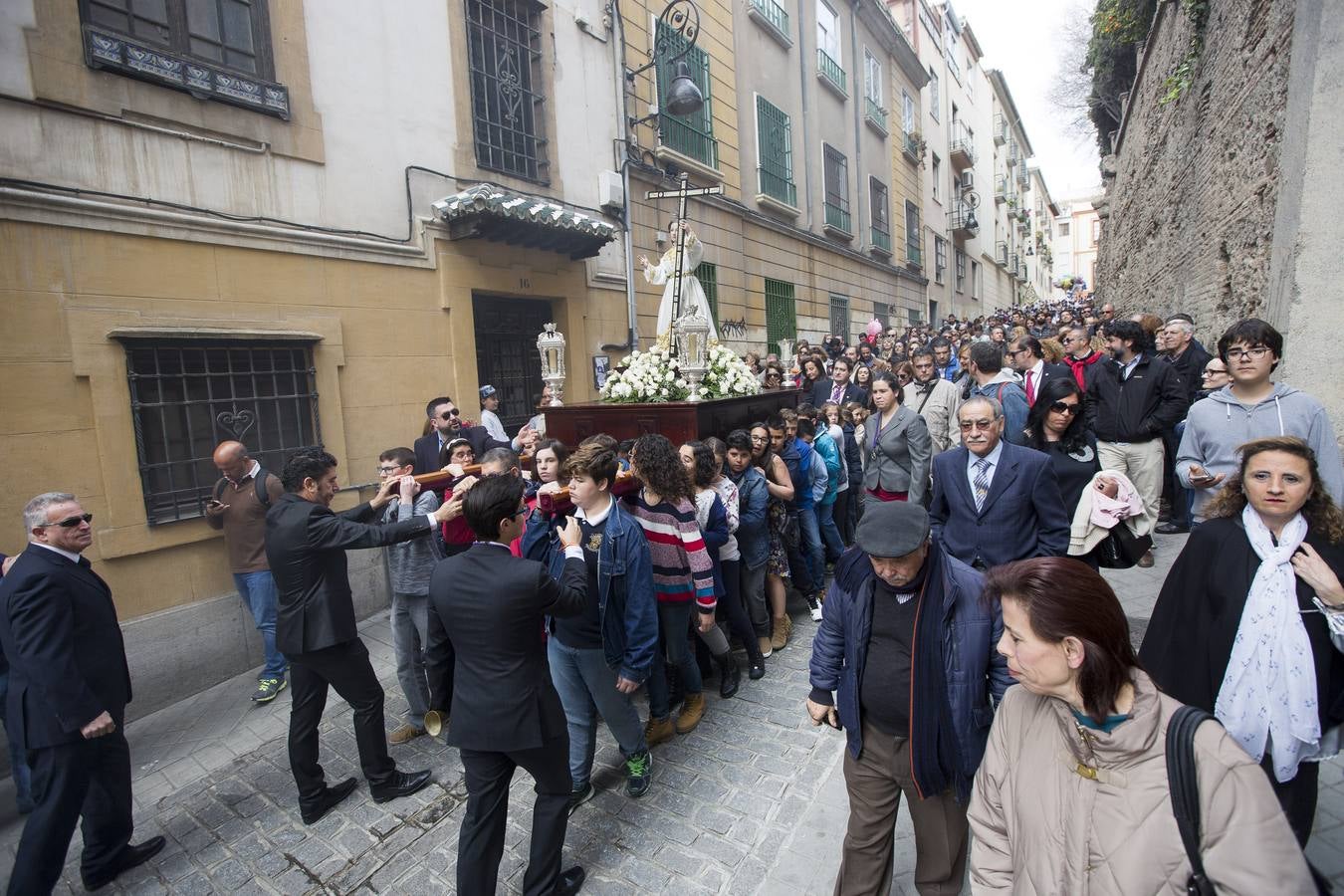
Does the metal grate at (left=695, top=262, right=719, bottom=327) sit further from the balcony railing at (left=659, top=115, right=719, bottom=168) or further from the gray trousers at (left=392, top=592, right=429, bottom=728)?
the gray trousers at (left=392, top=592, right=429, bottom=728)

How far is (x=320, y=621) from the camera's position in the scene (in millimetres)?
3471

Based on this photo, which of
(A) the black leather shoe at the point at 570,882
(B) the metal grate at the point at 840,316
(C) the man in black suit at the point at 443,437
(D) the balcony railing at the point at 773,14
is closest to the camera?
(A) the black leather shoe at the point at 570,882

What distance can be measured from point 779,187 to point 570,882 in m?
14.6

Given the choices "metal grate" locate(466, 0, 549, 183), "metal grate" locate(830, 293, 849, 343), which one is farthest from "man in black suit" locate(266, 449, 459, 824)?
"metal grate" locate(830, 293, 849, 343)

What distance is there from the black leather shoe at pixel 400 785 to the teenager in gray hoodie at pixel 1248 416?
424 cm

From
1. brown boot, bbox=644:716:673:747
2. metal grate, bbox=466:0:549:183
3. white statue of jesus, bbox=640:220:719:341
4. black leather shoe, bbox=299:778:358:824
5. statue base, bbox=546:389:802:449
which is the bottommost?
black leather shoe, bbox=299:778:358:824

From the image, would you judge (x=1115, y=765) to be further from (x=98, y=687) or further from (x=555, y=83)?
(x=555, y=83)

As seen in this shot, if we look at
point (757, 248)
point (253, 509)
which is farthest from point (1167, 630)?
point (757, 248)

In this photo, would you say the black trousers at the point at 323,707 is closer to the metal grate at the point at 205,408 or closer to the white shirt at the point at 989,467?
the metal grate at the point at 205,408

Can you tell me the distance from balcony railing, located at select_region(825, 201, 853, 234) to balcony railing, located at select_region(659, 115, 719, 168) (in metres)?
5.68

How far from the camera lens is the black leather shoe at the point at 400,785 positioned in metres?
3.70

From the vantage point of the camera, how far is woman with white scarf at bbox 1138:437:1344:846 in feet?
6.86

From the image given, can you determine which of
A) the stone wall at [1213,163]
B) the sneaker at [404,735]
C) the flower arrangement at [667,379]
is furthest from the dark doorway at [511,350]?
the stone wall at [1213,163]

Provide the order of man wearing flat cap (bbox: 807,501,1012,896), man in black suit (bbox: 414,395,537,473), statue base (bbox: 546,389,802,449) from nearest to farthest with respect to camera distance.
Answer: man wearing flat cap (bbox: 807,501,1012,896), statue base (bbox: 546,389,802,449), man in black suit (bbox: 414,395,537,473)
